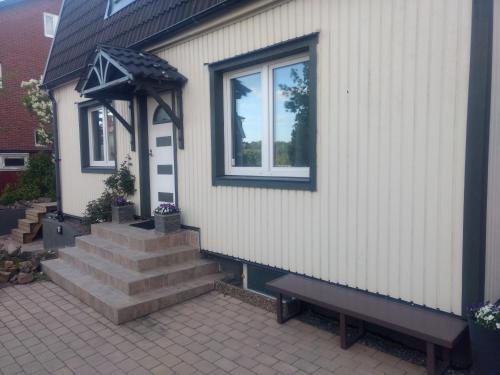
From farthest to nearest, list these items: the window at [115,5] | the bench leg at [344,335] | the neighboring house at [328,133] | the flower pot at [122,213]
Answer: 1. the window at [115,5]
2. the flower pot at [122,213]
3. the bench leg at [344,335]
4. the neighboring house at [328,133]

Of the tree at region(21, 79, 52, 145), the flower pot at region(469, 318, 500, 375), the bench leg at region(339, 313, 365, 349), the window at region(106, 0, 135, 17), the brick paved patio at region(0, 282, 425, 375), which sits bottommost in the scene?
the brick paved patio at region(0, 282, 425, 375)

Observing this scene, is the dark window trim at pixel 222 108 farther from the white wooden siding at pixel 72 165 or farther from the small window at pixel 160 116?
the white wooden siding at pixel 72 165

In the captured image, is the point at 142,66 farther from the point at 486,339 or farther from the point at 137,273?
the point at 486,339

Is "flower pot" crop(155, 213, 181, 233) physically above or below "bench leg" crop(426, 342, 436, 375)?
above

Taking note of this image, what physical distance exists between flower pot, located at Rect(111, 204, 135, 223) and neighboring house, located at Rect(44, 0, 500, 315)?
25cm

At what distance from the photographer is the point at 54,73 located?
27.5 feet

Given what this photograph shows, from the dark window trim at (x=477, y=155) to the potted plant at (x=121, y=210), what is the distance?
16.6 ft

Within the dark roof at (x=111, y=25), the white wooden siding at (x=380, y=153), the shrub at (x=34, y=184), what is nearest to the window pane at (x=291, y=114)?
the white wooden siding at (x=380, y=153)

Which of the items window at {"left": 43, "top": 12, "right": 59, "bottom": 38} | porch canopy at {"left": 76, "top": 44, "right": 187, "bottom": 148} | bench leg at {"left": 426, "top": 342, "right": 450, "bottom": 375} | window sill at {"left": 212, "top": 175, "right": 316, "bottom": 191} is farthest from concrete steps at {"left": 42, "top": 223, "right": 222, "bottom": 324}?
window at {"left": 43, "top": 12, "right": 59, "bottom": 38}

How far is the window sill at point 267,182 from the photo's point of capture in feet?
13.0

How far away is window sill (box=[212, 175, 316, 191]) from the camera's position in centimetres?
395

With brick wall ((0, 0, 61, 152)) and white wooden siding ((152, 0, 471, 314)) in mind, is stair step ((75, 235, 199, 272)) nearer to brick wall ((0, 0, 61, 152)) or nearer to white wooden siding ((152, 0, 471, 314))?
white wooden siding ((152, 0, 471, 314))

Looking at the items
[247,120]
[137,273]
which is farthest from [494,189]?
[137,273]

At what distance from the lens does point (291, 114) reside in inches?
168
